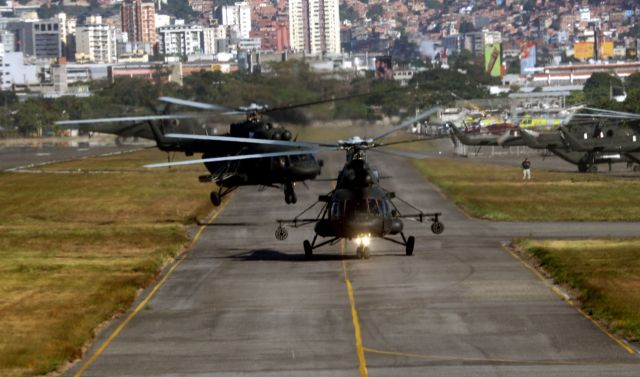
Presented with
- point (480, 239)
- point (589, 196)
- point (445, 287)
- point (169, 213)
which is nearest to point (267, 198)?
point (169, 213)

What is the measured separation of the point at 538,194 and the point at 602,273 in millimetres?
37947

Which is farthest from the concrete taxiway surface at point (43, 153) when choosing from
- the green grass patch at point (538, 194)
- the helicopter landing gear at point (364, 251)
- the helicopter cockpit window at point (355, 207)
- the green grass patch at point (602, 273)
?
the helicopter cockpit window at point (355, 207)

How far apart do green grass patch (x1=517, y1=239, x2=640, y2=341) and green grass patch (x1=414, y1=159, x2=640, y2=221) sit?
1363cm

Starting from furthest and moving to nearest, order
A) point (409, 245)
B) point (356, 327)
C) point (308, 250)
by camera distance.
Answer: point (308, 250) → point (409, 245) → point (356, 327)

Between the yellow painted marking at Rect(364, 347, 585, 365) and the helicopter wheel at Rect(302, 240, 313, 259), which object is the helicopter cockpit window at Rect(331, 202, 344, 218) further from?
the yellow painted marking at Rect(364, 347, 585, 365)

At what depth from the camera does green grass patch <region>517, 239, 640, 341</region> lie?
1572 inches

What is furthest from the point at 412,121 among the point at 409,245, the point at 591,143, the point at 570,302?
the point at 591,143

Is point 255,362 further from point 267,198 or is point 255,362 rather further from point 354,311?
point 267,198

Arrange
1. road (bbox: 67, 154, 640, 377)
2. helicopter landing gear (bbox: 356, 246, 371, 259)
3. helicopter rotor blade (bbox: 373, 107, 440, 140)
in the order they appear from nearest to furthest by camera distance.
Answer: road (bbox: 67, 154, 640, 377) → helicopter rotor blade (bbox: 373, 107, 440, 140) → helicopter landing gear (bbox: 356, 246, 371, 259)

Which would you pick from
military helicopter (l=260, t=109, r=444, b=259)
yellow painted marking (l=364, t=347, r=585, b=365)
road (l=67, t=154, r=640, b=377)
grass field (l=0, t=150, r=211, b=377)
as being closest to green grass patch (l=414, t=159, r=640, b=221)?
road (l=67, t=154, r=640, b=377)

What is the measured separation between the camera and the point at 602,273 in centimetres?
4831

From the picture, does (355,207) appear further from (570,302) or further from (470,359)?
(470,359)

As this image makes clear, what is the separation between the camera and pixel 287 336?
37969 millimetres

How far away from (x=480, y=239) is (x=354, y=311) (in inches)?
780
